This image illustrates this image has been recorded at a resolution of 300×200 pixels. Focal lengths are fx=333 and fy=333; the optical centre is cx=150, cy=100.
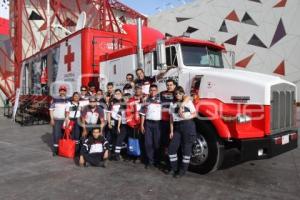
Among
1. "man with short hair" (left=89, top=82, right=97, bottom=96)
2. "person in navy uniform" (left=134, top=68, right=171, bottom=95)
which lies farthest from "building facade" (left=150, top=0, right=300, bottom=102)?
"person in navy uniform" (left=134, top=68, right=171, bottom=95)

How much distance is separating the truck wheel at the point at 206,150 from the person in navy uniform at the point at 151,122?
2.50 feet

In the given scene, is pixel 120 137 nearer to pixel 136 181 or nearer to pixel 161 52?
pixel 136 181

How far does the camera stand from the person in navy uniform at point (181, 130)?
218 inches

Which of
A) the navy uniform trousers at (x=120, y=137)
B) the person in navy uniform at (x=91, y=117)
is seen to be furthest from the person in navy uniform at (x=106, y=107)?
the navy uniform trousers at (x=120, y=137)

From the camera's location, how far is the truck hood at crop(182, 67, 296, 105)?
18.4 ft

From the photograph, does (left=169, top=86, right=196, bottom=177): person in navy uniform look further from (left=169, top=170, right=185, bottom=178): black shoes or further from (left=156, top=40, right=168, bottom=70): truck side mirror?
(left=156, top=40, right=168, bottom=70): truck side mirror

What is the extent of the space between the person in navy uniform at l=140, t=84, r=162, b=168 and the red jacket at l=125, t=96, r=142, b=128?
22 centimetres

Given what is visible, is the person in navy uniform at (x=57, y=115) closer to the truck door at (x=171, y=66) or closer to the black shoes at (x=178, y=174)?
the truck door at (x=171, y=66)

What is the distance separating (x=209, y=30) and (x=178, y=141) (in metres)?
18.7

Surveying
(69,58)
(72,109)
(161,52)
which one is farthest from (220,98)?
(69,58)

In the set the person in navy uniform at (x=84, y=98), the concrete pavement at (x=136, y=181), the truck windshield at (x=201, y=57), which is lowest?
the concrete pavement at (x=136, y=181)

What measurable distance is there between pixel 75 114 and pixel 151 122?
7.11 ft

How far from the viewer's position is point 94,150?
6488 millimetres

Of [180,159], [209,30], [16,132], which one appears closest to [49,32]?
[209,30]
